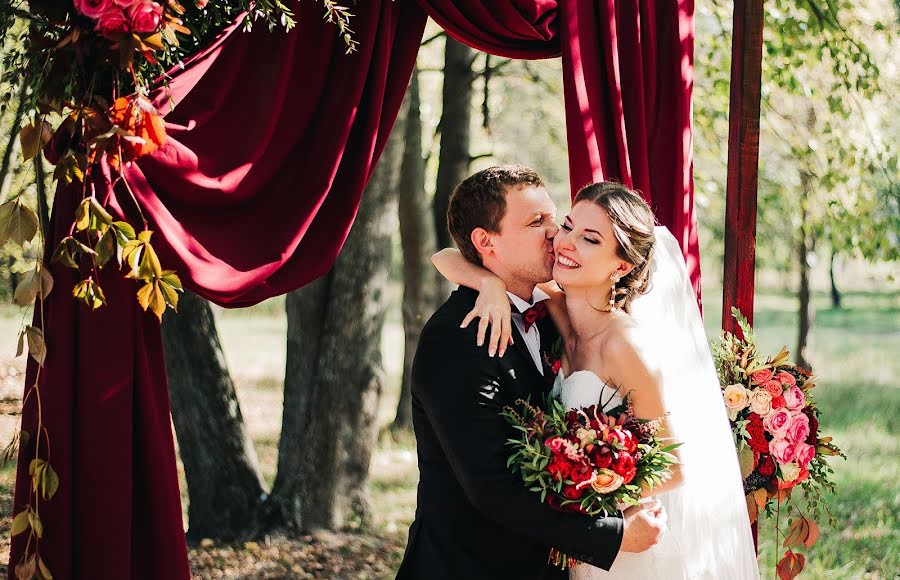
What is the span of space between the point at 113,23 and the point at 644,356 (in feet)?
5.24

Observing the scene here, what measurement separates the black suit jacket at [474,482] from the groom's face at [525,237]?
0.18m

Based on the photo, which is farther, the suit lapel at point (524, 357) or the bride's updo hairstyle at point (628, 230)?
the bride's updo hairstyle at point (628, 230)

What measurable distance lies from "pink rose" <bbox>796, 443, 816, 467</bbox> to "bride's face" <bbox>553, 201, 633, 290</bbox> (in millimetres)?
899

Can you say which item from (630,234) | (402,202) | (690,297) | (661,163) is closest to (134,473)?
(630,234)

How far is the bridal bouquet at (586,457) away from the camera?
233cm

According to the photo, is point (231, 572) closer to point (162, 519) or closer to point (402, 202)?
point (162, 519)

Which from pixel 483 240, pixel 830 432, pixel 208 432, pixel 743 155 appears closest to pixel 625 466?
pixel 483 240

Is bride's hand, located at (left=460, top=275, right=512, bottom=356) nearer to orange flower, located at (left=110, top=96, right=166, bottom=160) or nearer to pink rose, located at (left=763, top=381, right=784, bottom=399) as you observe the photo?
orange flower, located at (left=110, top=96, right=166, bottom=160)

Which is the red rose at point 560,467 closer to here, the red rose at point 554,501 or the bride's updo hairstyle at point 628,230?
the red rose at point 554,501

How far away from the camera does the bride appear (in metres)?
2.65

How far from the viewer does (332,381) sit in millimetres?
5418

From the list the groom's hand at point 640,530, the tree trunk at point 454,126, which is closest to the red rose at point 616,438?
A: the groom's hand at point 640,530

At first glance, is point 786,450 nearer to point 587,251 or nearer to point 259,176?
point 587,251

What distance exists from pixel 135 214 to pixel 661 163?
1.91 m
